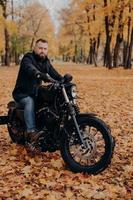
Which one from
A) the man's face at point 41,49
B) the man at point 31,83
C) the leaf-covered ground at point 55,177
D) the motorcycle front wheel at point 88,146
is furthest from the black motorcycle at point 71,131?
the man's face at point 41,49

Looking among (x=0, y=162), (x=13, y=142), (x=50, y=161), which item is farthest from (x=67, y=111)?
(x=13, y=142)

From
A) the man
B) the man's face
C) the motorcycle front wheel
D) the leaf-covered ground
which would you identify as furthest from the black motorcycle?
the man's face

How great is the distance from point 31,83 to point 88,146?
1525 millimetres

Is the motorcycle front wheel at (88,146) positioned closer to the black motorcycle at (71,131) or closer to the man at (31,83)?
the black motorcycle at (71,131)

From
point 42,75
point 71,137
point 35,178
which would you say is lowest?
point 35,178

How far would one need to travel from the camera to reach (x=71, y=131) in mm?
6375

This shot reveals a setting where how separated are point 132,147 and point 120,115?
382 cm

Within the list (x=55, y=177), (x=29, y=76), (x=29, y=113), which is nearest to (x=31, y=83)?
(x=29, y=76)

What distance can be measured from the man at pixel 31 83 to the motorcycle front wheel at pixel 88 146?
2.13ft

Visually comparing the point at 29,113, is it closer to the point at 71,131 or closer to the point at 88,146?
the point at 71,131

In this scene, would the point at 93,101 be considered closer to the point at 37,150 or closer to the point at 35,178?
the point at 37,150

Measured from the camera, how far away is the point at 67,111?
652 centimetres

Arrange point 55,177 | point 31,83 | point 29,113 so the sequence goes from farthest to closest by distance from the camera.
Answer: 1. point 31,83
2. point 29,113
3. point 55,177

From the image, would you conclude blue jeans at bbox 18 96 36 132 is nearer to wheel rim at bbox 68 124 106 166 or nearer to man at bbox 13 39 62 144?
man at bbox 13 39 62 144
